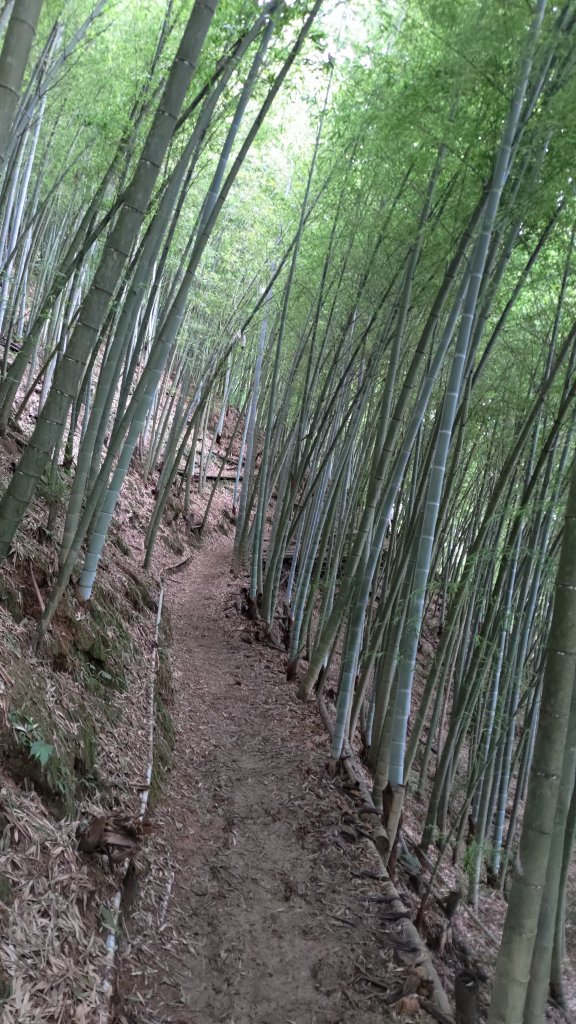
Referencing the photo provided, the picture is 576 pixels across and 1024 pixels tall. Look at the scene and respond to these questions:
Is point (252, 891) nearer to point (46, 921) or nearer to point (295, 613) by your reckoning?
point (46, 921)

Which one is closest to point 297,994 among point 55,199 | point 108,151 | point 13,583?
point 13,583

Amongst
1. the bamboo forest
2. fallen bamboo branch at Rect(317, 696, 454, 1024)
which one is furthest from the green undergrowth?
fallen bamboo branch at Rect(317, 696, 454, 1024)

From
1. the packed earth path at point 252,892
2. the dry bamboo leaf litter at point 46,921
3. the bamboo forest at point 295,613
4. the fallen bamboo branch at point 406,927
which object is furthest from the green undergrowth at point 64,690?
the fallen bamboo branch at point 406,927

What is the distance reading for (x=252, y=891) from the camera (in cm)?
262

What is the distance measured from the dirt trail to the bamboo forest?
1 cm

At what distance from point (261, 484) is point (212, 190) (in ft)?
14.1

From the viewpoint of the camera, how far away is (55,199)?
6.97 meters

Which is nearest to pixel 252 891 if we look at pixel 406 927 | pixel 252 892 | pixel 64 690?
pixel 252 892

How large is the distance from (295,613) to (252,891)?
3549 mm

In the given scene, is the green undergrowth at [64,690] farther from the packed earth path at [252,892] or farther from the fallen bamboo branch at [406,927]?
the fallen bamboo branch at [406,927]

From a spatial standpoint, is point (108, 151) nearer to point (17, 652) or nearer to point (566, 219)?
point (566, 219)

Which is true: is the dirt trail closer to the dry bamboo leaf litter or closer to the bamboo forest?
the bamboo forest

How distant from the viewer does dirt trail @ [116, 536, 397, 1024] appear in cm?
204

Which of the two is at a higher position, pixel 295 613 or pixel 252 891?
pixel 295 613
